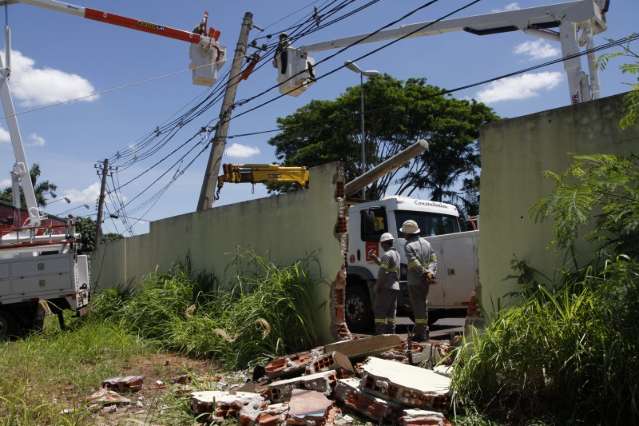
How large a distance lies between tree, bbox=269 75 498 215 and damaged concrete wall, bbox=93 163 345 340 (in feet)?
38.0

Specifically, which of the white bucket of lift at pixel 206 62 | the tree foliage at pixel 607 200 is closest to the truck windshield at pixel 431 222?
the tree foliage at pixel 607 200

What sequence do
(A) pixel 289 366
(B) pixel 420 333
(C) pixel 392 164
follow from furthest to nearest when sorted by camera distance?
1. (C) pixel 392 164
2. (B) pixel 420 333
3. (A) pixel 289 366

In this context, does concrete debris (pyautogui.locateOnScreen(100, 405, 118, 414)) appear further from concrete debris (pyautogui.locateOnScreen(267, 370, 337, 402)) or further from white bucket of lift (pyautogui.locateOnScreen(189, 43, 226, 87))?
white bucket of lift (pyautogui.locateOnScreen(189, 43, 226, 87))

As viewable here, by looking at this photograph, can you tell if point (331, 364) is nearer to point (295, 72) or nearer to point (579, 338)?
point (579, 338)

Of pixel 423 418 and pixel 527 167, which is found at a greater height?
pixel 527 167

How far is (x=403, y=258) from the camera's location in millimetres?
10023

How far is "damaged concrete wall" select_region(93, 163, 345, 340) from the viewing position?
7.54 m

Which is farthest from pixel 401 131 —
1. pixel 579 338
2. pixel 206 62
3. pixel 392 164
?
pixel 579 338

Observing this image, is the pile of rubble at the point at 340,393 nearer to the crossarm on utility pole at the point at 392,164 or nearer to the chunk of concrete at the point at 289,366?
the chunk of concrete at the point at 289,366

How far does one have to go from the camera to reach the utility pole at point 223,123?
13445mm

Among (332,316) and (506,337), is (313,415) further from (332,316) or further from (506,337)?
(332,316)

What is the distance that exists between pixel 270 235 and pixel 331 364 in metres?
3.51

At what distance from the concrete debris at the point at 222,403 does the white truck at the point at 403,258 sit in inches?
188

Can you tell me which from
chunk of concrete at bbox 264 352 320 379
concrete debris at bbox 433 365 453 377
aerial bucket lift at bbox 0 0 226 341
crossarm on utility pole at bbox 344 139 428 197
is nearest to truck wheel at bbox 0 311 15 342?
aerial bucket lift at bbox 0 0 226 341
